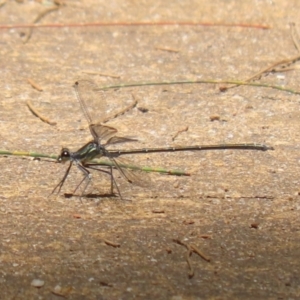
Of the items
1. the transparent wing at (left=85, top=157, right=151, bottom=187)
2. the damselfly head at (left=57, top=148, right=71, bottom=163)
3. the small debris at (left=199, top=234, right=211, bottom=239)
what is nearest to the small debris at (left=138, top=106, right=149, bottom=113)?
the transparent wing at (left=85, top=157, right=151, bottom=187)

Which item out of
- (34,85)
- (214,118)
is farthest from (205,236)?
(34,85)

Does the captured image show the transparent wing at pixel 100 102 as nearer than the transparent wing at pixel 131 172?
No

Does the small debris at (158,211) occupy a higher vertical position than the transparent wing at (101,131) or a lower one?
lower

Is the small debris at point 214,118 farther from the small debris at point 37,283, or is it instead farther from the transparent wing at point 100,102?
the small debris at point 37,283

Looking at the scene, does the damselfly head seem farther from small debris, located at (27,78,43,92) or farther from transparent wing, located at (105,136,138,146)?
small debris, located at (27,78,43,92)

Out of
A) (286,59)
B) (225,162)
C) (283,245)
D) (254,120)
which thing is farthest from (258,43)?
(283,245)

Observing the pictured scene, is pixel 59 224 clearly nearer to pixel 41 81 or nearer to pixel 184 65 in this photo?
pixel 41 81

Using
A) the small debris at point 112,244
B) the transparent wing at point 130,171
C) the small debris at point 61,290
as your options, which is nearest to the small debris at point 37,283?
the small debris at point 61,290

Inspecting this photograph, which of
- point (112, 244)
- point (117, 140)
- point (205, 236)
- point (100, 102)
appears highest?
point (100, 102)

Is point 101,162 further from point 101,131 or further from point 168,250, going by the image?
point 168,250

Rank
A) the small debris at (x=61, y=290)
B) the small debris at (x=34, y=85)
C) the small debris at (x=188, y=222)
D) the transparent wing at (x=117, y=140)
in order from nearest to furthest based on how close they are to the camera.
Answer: the small debris at (x=61, y=290) → the small debris at (x=188, y=222) → the transparent wing at (x=117, y=140) → the small debris at (x=34, y=85)

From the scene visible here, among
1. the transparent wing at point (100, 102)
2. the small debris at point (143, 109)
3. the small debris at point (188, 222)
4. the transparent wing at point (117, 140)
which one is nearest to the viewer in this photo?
the small debris at point (188, 222)

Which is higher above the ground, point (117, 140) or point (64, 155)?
point (117, 140)

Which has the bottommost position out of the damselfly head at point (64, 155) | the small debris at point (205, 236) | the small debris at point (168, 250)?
the small debris at point (168, 250)
